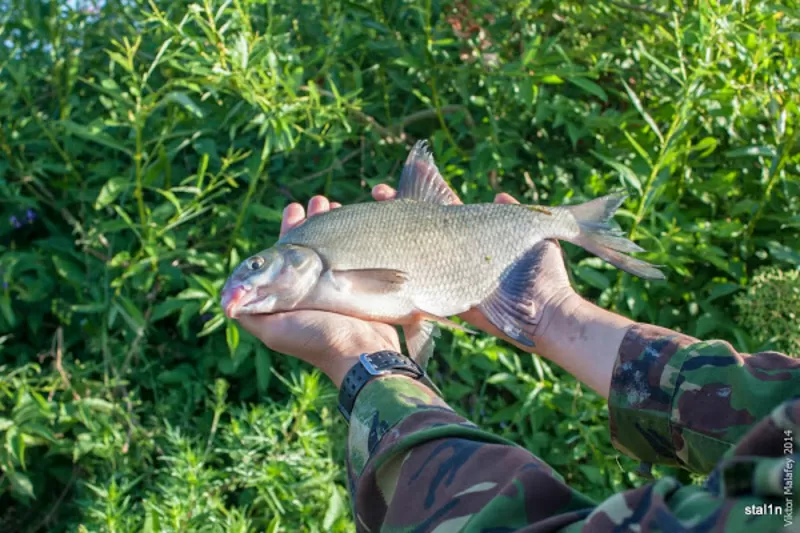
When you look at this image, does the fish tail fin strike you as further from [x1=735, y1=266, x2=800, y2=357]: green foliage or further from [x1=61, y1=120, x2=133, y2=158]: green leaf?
[x1=61, y1=120, x2=133, y2=158]: green leaf

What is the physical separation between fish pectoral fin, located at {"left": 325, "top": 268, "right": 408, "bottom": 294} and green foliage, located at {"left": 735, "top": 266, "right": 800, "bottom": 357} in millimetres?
1307

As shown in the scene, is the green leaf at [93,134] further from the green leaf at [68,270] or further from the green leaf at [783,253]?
the green leaf at [783,253]

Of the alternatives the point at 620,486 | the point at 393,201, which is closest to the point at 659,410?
the point at 393,201

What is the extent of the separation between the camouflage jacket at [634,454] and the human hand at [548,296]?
0.37m

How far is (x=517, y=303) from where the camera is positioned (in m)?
2.23

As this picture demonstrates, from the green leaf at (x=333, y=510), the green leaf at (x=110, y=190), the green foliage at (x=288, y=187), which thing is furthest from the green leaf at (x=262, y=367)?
the green leaf at (x=110, y=190)

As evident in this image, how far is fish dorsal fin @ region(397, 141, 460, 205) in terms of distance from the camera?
2.42 m

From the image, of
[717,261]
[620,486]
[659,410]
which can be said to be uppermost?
[659,410]

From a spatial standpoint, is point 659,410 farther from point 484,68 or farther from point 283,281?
point 484,68

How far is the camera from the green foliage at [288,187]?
8.71ft

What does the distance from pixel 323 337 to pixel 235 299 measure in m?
0.28

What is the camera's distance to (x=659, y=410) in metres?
1.69

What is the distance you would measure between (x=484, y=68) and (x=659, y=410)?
172 cm

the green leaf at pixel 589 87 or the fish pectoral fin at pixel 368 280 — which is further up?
the green leaf at pixel 589 87
